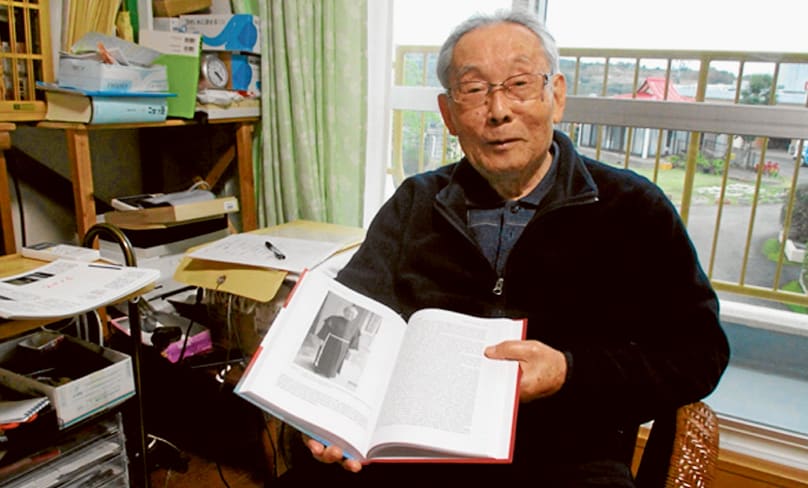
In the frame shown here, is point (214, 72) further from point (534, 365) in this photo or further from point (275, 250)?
point (534, 365)

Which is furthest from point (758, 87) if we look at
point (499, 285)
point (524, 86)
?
point (499, 285)

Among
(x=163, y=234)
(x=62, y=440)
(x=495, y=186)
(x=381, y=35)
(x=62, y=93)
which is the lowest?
(x=62, y=440)

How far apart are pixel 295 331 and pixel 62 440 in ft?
2.38

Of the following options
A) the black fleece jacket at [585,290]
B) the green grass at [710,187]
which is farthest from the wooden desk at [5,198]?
the green grass at [710,187]

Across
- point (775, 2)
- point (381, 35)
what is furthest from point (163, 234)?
point (775, 2)

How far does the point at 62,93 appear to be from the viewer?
1.48 meters

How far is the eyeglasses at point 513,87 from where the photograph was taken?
112cm

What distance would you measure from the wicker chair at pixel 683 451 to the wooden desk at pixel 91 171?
1.39 meters

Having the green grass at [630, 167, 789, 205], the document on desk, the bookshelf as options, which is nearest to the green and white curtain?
the document on desk

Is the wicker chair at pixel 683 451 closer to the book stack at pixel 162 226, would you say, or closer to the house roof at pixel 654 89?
the book stack at pixel 162 226

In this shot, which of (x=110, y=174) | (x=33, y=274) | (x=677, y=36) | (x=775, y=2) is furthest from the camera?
(x=110, y=174)

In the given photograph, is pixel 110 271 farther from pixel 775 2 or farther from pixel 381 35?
pixel 775 2

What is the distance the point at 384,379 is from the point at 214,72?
1242 millimetres

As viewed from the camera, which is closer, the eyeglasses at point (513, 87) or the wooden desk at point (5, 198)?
the eyeglasses at point (513, 87)
